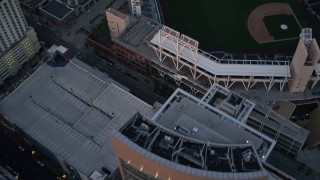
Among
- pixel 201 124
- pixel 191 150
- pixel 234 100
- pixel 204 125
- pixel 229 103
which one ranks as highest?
pixel 234 100

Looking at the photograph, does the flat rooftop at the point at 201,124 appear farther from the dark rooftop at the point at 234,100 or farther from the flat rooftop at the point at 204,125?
the dark rooftop at the point at 234,100

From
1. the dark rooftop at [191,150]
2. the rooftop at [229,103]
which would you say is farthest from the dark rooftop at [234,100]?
the dark rooftop at [191,150]

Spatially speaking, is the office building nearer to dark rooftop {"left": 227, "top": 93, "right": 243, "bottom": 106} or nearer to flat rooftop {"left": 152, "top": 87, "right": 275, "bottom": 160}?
flat rooftop {"left": 152, "top": 87, "right": 275, "bottom": 160}

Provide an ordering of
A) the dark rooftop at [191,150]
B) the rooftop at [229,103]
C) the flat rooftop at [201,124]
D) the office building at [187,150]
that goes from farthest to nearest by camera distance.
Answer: the rooftop at [229,103], the flat rooftop at [201,124], the dark rooftop at [191,150], the office building at [187,150]

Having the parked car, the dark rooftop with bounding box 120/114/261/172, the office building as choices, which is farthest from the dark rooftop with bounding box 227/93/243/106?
the parked car

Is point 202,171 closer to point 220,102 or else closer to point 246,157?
point 246,157

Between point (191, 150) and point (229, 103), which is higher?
point (229, 103)

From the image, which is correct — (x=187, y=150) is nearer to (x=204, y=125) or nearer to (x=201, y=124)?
(x=201, y=124)

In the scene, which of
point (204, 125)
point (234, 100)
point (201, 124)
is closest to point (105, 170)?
point (234, 100)
